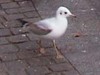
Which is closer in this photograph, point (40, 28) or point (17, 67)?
point (17, 67)

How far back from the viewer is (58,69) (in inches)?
207

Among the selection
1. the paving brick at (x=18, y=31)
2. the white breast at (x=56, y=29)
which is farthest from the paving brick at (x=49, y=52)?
the paving brick at (x=18, y=31)

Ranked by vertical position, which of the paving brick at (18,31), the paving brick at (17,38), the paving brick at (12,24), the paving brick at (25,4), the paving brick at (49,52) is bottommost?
the paving brick at (49,52)

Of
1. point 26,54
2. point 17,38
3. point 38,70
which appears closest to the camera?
point 38,70

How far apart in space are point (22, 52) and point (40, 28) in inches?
17.0

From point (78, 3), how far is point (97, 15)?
510mm

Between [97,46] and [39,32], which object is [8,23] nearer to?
[39,32]

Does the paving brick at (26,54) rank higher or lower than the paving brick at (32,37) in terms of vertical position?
lower

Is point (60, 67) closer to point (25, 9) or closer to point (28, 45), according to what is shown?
point (28, 45)

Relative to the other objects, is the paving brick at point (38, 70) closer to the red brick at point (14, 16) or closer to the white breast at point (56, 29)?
the white breast at point (56, 29)

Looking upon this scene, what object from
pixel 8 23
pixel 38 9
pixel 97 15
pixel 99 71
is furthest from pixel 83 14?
pixel 99 71

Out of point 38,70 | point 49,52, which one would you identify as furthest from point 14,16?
point 38,70

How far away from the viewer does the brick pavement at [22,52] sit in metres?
5.23

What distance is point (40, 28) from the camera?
5457 mm
